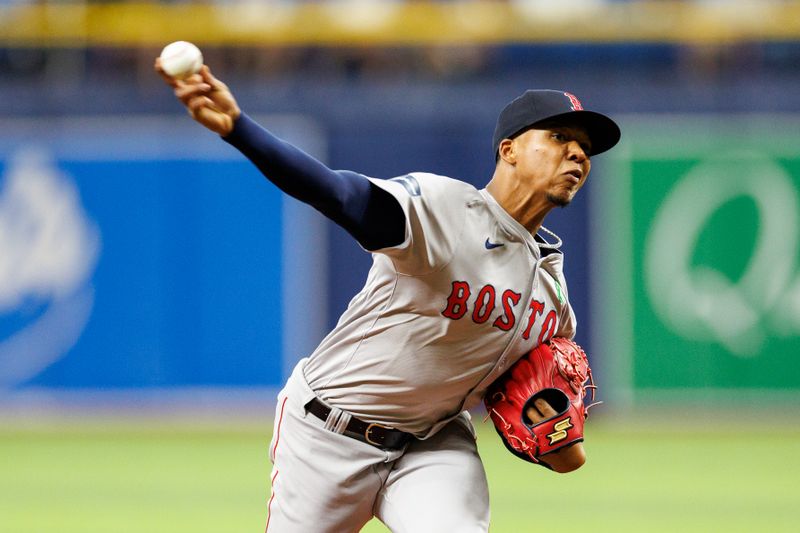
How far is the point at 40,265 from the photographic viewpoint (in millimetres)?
12203

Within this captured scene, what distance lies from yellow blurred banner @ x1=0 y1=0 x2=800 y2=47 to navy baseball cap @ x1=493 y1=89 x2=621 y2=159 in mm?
8625

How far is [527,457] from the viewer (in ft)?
15.5

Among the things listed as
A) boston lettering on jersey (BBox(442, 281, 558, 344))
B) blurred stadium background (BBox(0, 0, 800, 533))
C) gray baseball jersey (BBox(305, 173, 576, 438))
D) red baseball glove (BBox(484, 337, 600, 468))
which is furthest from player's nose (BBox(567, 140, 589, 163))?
blurred stadium background (BBox(0, 0, 800, 533))

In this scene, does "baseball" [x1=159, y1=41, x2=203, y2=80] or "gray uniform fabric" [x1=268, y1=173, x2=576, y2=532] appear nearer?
"baseball" [x1=159, y1=41, x2=203, y2=80]

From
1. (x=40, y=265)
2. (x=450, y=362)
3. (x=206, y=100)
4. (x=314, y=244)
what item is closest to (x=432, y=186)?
(x=450, y=362)

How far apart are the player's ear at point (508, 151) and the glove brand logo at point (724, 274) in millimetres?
7927

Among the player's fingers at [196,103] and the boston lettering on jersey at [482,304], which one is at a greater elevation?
the player's fingers at [196,103]

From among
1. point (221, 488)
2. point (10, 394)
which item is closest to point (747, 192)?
point (221, 488)

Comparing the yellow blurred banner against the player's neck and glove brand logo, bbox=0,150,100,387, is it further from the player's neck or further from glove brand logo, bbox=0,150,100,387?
the player's neck

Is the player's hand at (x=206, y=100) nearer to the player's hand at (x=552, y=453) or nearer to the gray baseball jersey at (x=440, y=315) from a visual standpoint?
the gray baseball jersey at (x=440, y=315)

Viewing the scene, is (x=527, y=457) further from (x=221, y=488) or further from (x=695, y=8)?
(x=695, y=8)

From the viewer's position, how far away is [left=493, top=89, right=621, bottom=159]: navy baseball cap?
4.25 m

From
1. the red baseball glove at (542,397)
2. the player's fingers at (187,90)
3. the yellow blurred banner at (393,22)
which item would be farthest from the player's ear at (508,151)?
the yellow blurred banner at (393,22)

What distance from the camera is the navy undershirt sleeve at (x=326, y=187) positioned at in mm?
3426
